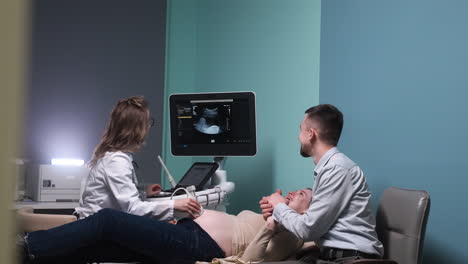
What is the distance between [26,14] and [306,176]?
9.84 feet

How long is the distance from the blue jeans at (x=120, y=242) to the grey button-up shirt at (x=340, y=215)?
22.0 inches

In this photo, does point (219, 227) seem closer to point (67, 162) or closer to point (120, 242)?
point (120, 242)

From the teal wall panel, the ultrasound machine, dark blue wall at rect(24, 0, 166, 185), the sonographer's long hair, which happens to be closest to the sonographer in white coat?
the sonographer's long hair

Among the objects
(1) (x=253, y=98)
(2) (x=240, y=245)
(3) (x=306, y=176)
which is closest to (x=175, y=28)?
(1) (x=253, y=98)

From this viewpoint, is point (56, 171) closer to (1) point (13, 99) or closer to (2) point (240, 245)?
(2) point (240, 245)

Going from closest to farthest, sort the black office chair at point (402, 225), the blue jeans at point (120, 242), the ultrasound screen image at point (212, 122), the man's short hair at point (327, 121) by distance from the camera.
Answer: the black office chair at point (402, 225) → the blue jeans at point (120, 242) → the man's short hair at point (327, 121) → the ultrasound screen image at point (212, 122)

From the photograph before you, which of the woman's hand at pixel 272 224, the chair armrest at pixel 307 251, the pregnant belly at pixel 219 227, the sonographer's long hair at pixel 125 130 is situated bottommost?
the chair armrest at pixel 307 251

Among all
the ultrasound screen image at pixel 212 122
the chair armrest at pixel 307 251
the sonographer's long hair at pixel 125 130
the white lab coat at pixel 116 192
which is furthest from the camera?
the ultrasound screen image at pixel 212 122

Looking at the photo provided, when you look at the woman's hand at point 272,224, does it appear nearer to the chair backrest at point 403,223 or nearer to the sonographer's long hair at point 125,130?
the chair backrest at point 403,223

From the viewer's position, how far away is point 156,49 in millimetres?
4582

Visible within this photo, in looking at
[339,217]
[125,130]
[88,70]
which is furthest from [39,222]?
[88,70]

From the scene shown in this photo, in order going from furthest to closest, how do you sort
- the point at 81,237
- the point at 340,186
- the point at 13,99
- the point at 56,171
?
1. the point at 56,171
2. the point at 81,237
3. the point at 340,186
4. the point at 13,99

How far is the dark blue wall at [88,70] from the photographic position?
4.22m

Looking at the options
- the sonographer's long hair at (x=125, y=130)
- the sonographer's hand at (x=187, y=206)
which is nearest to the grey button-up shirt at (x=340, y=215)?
the sonographer's hand at (x=187, y=206)
